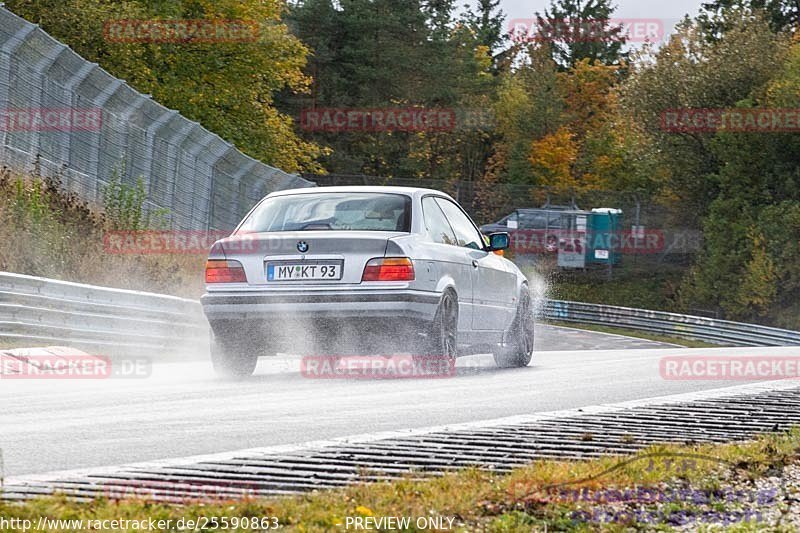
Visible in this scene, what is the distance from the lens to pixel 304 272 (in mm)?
11195

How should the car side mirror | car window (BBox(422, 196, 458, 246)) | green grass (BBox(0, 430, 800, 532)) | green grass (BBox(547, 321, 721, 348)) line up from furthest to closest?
green grass (BBox(547, 321, 721, 348)) < the car side mirror < car window (BBox(422, 196, 458, 246)) < green grass (BBox(0, 430, 800, 532))

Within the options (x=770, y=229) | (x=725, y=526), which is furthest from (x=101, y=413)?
(x=770, y=229)

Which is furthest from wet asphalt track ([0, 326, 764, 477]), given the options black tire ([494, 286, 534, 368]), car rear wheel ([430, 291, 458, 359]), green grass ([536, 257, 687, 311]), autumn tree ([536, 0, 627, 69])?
autumn tree ([536, 0, 627, 69])

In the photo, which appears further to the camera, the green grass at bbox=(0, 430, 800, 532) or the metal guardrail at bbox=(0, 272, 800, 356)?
the metal guardrail at bbox=(0, 272, 800, 356)

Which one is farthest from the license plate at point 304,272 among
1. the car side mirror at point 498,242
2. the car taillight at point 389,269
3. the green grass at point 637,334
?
the green grass at point 637,334

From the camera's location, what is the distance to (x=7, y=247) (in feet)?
54.7

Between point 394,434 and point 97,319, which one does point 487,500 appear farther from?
point 97,319

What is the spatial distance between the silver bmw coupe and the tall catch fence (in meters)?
9.35

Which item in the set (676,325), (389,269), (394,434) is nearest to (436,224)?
(389,269)

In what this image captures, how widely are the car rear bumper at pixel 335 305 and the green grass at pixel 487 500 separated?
484 centimetres

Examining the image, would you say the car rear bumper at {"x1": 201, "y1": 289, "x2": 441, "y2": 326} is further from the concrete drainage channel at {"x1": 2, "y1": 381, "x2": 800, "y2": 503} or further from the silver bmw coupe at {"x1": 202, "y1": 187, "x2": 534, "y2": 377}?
the concrete drainage channel at {"x1": 2, "y1": 381, "x2": 800, "y2": 503}

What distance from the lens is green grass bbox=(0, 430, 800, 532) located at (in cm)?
464

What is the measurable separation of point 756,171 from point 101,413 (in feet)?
191

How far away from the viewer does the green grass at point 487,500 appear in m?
4.64
